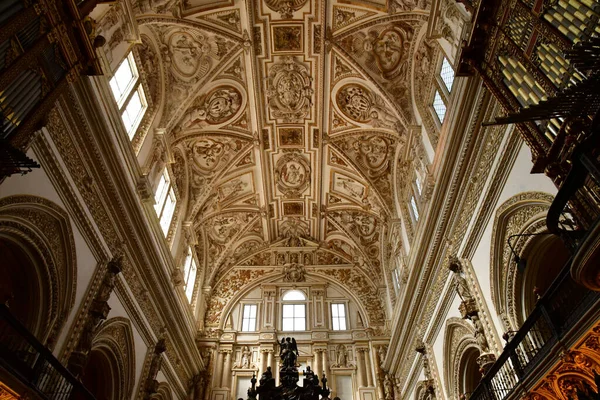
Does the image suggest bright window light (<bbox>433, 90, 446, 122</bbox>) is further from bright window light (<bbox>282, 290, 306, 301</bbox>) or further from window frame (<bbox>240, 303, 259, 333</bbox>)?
window frame (<bbox>240, 303, 259, 333</bbox>)

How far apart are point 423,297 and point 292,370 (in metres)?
4.45

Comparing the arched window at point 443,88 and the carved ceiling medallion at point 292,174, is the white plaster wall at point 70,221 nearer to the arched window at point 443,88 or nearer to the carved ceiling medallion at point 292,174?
the arched window at point 443,88

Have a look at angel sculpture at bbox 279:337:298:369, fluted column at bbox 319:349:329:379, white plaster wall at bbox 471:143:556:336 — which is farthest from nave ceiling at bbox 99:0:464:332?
angel sculpture at bbox 279:337:298:369

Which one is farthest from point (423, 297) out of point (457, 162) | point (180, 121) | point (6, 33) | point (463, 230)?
point (6, 33)

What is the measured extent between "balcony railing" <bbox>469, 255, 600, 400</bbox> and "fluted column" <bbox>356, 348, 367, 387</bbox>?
418 inches

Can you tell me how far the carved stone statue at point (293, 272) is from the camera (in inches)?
880

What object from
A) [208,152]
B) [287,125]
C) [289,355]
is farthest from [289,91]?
[289,355]

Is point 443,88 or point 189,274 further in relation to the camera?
point 189,274

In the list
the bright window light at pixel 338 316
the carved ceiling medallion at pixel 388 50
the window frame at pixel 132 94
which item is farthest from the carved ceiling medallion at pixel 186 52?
the bright window light at pixel 338 316

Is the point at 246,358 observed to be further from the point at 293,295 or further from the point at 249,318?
the point at 293,295

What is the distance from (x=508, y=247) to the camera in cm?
931

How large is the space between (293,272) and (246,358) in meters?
4.77

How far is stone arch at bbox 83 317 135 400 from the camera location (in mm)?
11391

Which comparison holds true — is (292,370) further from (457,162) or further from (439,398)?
(457,162)
